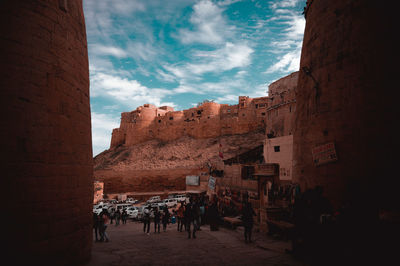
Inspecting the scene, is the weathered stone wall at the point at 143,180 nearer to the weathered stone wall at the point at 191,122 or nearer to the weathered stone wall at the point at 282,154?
the weathered stone wall at the point at 191,122

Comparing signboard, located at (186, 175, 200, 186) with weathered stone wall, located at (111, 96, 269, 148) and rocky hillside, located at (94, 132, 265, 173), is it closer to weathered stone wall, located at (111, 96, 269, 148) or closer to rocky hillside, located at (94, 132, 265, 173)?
rocky hillside, located at (94, 132, 265, 173)

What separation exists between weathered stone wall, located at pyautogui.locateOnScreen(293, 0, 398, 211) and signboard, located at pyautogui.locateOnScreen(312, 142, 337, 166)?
0.09 meters

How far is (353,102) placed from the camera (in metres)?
5.08

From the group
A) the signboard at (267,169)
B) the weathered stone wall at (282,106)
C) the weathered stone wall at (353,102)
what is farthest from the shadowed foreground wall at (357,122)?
the weathered stone wall at (282,106)

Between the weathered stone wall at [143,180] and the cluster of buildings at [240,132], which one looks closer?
the cluster of buildings at [240,132]

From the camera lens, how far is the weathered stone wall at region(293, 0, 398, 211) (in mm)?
4641

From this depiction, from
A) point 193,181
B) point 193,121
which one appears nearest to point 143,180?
point 193,181

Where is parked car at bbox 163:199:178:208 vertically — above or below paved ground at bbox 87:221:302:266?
below

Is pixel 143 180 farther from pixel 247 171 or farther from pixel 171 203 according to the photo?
pixel 247 171

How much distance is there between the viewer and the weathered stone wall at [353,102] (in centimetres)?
464

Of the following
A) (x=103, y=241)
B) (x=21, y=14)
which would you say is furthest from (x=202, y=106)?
(x=21, y=14)

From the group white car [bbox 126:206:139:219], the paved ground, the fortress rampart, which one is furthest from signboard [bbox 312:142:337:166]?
the fortress rampart

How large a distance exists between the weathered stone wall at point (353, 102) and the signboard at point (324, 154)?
0.09 metres

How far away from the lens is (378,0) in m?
4.93
